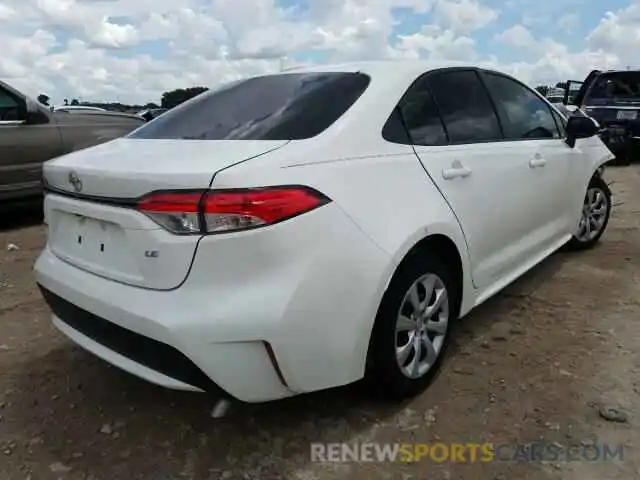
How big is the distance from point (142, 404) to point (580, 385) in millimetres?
2039

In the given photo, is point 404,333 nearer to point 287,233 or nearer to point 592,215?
point 287,233

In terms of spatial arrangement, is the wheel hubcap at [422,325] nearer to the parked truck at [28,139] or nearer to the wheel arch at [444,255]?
the wheel arch at [444,255]

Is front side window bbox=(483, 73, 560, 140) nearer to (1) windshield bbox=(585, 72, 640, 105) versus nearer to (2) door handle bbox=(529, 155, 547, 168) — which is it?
(2) door handle bbox=(529, 155, 547, 168)

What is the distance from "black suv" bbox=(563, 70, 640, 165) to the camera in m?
10.5

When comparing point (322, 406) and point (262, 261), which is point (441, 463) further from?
point (262, 261)

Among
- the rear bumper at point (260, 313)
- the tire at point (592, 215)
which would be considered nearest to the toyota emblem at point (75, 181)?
the rear bumper at point (260, 313)

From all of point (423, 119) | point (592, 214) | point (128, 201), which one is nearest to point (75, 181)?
point (128, 201)

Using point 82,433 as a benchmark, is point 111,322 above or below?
above

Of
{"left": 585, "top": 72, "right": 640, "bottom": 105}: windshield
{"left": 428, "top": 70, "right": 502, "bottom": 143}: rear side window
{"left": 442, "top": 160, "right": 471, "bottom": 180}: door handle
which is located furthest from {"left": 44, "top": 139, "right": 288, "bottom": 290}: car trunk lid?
{"left": 585, "top": 72, "right": 640, "bottom": 105}: windshield

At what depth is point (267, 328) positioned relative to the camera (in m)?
2.01

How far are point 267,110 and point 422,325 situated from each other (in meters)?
1.18

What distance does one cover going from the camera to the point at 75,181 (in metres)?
2.37

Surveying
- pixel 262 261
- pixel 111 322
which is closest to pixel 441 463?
pixel 262 261

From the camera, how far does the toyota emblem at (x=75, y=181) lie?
2.35m
